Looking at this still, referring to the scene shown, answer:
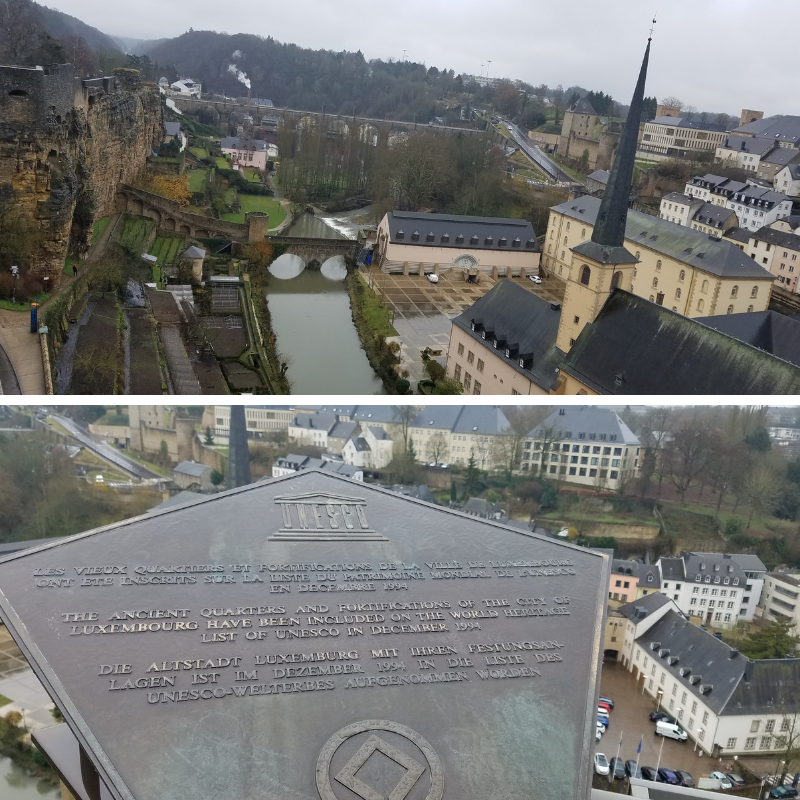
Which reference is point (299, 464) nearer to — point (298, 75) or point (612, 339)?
point (612, 339)

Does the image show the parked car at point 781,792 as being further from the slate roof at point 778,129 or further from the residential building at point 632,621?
the slate roof at point 778,129

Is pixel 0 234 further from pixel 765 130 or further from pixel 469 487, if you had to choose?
pixel 765 130

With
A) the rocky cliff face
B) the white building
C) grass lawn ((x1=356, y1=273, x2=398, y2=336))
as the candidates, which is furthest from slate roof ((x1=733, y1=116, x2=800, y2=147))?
the white building

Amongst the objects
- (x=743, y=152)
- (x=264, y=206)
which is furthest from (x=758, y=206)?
(x=264, y=206)

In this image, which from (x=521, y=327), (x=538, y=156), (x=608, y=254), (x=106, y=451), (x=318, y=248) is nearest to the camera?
(x=106, y=451)

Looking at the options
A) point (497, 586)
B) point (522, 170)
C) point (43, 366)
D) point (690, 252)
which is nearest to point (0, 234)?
point (43, 366)
